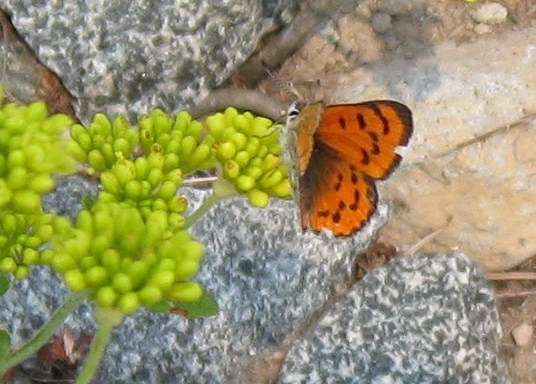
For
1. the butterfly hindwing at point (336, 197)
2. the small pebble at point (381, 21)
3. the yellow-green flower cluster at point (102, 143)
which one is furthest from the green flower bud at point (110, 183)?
the small pebble at point (381, 21)

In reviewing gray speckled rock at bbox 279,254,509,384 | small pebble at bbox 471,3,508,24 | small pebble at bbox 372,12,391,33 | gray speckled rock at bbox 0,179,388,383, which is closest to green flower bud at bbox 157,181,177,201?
gray speckled rock at bbox 0,179,388,383

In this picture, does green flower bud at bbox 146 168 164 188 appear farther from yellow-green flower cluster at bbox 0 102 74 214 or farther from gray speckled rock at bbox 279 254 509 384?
gray speckled rock at bbox 279 254 509 384

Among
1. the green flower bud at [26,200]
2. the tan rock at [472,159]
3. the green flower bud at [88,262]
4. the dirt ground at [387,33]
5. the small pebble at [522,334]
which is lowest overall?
the small pebble at [522,334]

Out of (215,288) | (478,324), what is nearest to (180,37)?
(215,288)

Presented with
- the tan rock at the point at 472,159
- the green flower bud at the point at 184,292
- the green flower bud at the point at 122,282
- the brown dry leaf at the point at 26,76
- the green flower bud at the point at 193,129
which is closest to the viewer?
the green flower bud at the point at 122,282

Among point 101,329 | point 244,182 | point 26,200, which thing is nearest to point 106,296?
point 101,329

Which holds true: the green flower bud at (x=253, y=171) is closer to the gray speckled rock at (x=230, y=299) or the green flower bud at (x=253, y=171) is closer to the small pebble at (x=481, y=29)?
the gray speckled rock at (x=230, y=299)

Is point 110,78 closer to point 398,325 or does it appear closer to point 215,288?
point 215,288
